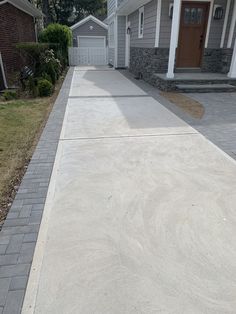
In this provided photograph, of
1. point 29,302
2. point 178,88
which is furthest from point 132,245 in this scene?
point 178,88

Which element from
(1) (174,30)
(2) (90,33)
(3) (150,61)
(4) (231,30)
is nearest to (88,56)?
(2) (90,33)

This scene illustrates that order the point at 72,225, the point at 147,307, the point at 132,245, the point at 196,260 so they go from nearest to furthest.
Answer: the point at 147,307
the point at 196,260
the point at 132,245
the point at 72,225

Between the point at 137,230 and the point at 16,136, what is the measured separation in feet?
10.7

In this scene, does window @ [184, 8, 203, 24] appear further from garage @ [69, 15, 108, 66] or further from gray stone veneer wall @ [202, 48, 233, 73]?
garage @ [69, 15, 108, 66]

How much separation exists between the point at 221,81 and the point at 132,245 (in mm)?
8042

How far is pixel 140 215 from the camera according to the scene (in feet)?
8.10

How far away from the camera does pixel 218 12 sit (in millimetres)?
8898

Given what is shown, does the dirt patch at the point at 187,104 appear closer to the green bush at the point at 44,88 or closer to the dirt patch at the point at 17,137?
the dirt patch at the point at 17,137

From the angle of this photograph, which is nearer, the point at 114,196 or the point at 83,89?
the point at 114,196

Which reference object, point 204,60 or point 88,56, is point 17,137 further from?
point 88,56

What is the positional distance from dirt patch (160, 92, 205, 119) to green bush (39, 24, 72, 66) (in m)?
9.70

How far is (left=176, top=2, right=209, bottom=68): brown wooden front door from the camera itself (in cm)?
898

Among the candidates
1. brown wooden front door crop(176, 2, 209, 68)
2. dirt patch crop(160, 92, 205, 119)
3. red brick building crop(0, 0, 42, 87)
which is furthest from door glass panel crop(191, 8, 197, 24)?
red brick building crop(0, 0, 42, 87)

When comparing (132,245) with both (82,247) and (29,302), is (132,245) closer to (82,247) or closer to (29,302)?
(82,247)
